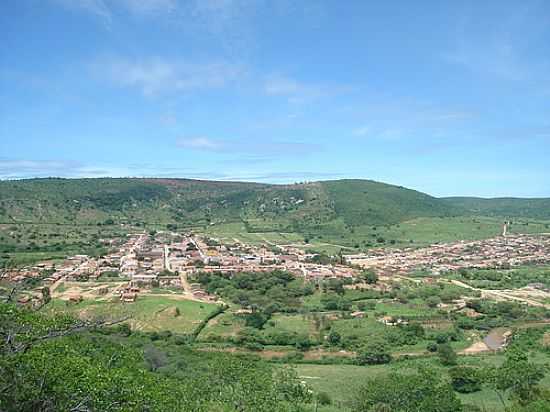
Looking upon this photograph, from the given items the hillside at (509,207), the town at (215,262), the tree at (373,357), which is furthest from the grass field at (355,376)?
the hillside at (509,207)

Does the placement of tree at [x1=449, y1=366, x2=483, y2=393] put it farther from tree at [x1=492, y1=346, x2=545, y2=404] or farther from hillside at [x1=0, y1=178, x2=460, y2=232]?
hillside at [x1=0, y1=178, x2=460, y2=232]

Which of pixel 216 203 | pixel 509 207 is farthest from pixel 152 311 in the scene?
pixel 509 207

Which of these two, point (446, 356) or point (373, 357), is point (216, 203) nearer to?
point (373, 357)

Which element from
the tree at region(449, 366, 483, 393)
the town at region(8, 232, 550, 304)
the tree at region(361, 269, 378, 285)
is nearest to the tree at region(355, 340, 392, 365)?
the tree at region(449, 366, 483, 393)

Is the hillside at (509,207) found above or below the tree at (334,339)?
above

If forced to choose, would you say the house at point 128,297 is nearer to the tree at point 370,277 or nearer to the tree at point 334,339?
the tree at point 334,339

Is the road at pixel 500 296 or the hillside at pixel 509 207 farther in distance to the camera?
the hillside at pixel 509 207
